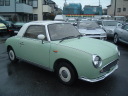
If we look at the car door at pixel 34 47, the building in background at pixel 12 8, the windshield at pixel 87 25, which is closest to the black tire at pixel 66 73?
the car door at pixel 34 47

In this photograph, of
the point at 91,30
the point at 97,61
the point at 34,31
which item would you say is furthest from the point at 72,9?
the point at 97,61

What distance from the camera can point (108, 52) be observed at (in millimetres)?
3754

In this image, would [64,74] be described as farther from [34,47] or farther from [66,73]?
[34,47]

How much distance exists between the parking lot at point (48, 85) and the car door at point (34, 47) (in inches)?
18.4

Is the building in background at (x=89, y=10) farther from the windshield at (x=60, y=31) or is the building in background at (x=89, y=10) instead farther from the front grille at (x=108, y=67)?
the front grille at (x=108, y=67)

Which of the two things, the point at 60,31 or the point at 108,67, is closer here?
the point at 108,67

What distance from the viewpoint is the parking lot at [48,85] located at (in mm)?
3527

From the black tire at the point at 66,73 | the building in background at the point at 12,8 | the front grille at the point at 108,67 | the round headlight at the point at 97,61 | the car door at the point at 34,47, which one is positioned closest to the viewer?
the round headlight at the point at 97,61

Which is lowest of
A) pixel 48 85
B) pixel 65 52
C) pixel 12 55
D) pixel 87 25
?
pixel 48 85

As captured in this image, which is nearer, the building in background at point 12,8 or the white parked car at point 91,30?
the white parked car at point 91,30

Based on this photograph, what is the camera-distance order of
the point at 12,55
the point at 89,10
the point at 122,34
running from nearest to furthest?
1. the point at 12,55
2. the point at 122,34
3. the point at 89,10

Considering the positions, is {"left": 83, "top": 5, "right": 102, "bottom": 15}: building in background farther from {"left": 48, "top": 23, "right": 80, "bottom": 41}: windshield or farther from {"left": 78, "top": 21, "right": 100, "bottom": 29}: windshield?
{"left": 48, "top": 23, "right": 80, "bottom": 41}: windshield

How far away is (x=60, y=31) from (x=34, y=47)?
933 millimetres

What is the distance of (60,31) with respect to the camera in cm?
454
